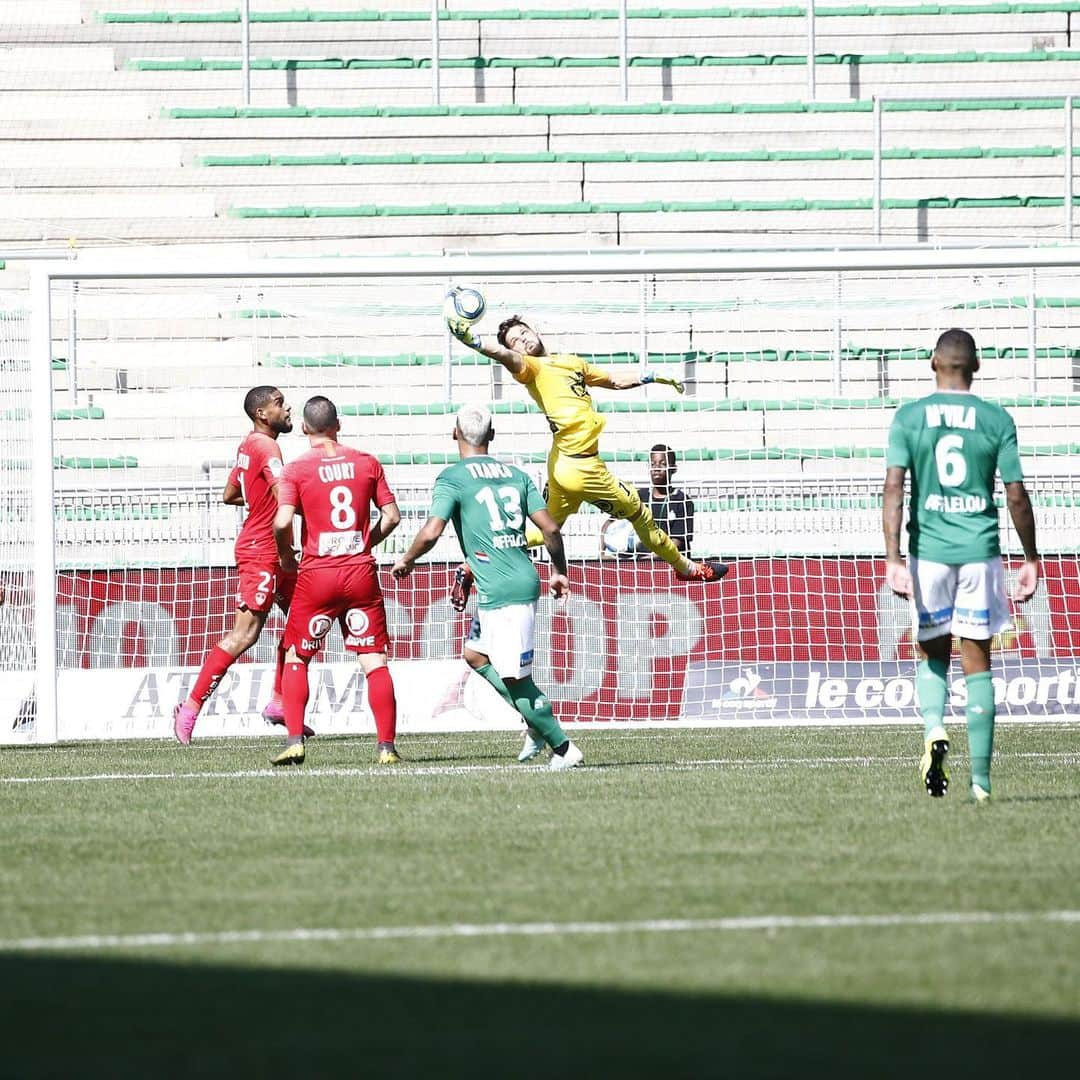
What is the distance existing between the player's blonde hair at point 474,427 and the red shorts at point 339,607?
95 centimetres

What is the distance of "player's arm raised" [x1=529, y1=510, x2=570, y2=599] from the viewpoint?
10086 millimetres

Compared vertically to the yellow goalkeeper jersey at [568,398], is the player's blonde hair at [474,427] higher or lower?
lower

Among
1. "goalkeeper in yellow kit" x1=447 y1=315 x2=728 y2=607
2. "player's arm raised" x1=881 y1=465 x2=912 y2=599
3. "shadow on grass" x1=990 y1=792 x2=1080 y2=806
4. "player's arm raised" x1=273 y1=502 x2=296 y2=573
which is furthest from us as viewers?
"goalkeeper in yellow kit" x1=447 y1=315 x2=728 y2=607

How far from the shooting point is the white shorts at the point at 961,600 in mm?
7855

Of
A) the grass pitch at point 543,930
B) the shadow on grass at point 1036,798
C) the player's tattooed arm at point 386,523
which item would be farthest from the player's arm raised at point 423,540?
the shadow on grass at point 1036,798

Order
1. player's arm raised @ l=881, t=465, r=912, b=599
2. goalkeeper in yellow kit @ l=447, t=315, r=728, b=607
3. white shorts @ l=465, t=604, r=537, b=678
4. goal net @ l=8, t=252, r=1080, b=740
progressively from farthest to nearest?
1. goal net @ l=8, t=252, r=1080, b=740
2. goalkeeper in yellow kit @ l=447, t=315, r=728, b=607
3. white shorts @ l=465, t=604, r=537, b=678
4. player's arm raised @ l=881, t=465, r=912, b=599

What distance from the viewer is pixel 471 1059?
3.53 m

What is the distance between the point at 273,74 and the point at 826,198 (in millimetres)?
6793

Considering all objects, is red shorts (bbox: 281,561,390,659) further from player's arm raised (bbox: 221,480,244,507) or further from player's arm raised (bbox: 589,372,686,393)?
player's arm raised (bbox: 589,372,686,393)

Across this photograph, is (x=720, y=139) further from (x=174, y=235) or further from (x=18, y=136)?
(x=18, y=136)

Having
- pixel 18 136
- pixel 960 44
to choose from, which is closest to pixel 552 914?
pixel 18 136

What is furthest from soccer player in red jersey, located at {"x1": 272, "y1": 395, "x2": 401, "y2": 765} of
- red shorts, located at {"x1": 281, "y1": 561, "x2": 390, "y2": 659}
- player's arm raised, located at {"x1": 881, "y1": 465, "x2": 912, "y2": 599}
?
player's arm raised, located at {"x1": 881, "y1": 465, "x2": 912, "y2": 599}

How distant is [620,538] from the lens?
49.4ft

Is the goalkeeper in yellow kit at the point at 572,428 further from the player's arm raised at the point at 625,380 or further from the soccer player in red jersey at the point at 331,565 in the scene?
the soccer player in red jersey at the point at 331,565
